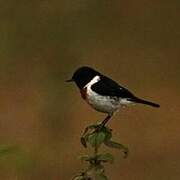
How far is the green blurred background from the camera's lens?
348 cm

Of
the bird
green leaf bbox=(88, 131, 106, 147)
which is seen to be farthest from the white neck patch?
green leaf bbox=(88, 131, 106, 147)

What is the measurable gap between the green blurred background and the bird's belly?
190 centimetres

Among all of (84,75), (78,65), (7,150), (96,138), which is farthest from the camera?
(78,65)

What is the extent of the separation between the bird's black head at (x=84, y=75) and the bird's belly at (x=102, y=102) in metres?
0.03

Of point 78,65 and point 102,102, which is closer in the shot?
point 102,102

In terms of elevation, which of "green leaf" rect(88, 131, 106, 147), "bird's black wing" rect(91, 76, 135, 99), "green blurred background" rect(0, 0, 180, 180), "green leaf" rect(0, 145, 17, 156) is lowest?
"green blurred background" rect(0, 0, 180, 180)

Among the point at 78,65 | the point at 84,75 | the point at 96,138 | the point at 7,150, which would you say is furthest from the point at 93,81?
the point at 78,65

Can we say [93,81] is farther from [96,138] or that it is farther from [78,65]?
[78,65]

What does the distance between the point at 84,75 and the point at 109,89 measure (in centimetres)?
6

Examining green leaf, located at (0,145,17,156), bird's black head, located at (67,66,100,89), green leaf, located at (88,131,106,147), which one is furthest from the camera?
bird's black head, located at (67,66,100,89)

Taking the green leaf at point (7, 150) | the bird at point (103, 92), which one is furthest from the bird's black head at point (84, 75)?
the green leaf at point (7, 150)

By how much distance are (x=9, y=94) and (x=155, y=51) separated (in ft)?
2.29

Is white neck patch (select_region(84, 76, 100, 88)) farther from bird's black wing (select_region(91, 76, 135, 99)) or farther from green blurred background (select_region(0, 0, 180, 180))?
green blurred background (select_region(0, 0, 180, 180))

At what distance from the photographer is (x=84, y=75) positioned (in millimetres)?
1497
